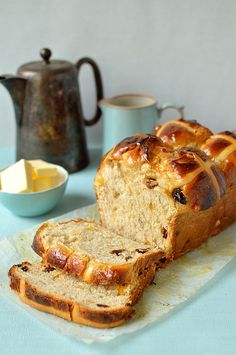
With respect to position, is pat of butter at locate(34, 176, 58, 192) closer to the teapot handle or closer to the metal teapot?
the metal teapot

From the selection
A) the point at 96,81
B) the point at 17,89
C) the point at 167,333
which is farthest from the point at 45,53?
the point at 167,333

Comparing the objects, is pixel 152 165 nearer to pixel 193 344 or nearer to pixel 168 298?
pixel 168 298

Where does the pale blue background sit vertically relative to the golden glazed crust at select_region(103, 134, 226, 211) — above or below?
above

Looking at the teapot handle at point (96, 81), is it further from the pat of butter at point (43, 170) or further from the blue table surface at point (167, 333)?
the blue table surface at point (167, 333)

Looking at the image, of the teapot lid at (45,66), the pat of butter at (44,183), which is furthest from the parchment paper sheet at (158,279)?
the teapot lid at (45,66)

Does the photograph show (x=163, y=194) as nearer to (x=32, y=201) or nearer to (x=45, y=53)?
(x=32, y=201)

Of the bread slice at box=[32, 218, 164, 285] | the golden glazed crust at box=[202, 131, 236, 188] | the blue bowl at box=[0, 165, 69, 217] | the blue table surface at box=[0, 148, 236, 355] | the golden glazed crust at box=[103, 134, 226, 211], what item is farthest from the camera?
the blue bowl at box=[0, 165, 69, 217]

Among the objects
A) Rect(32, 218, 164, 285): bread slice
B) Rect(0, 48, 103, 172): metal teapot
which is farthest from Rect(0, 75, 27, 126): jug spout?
Rect(32, 218, 164, 285): bread slice
